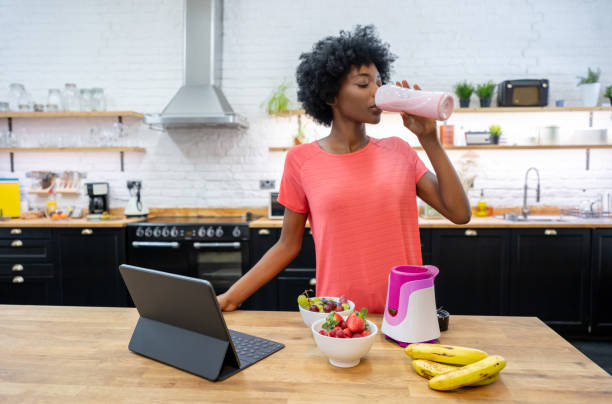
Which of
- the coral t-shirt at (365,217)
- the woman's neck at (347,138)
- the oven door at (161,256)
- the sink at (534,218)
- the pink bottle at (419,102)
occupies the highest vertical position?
the pink bottle at (419,102)

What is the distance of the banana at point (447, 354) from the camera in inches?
41.1

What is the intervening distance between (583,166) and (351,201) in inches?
134

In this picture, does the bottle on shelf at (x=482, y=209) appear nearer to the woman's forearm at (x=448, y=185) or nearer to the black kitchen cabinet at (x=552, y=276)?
the black kitchen cabinet at (x=552, y=276)

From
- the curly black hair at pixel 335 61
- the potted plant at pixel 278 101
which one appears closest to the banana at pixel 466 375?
the curly black hair at pixel 335 61

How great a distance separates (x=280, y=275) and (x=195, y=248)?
0.71 metres

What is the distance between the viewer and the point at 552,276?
349 cm

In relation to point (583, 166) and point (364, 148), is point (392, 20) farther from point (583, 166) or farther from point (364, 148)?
point (364, 148)

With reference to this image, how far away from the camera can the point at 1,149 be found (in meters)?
4.28

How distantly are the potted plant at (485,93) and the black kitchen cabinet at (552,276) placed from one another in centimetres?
116

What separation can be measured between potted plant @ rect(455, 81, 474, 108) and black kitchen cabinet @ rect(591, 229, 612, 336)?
141 cm

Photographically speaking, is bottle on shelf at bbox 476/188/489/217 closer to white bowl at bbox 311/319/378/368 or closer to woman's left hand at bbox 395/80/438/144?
woman's left hand at bbox 395/80/438/144

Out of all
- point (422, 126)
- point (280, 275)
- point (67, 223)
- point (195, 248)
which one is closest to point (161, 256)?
point (195, 248)

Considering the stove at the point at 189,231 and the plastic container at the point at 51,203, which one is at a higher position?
the plastic container at the point at 51,203

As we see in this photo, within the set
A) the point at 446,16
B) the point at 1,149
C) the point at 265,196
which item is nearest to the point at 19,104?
the point at 1,149
